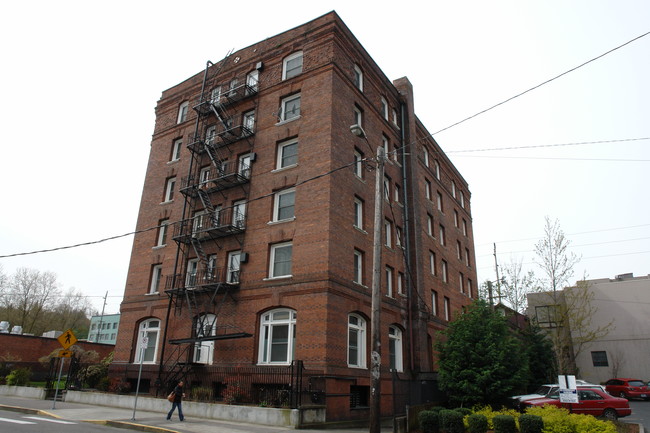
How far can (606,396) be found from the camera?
20.3 meters

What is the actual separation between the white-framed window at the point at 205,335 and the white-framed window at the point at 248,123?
10.3m

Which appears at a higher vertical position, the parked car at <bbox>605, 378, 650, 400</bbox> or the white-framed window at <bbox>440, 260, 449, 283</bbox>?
the white-framed window at <bbox>440, 260, 449, 283</bbox>

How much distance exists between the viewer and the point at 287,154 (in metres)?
23.9

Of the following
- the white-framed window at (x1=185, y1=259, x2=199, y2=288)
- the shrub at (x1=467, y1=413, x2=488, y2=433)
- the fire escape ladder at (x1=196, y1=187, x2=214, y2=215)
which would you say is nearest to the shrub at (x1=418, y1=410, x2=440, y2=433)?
the shrub at (x1=467, y1=413, x2=488, y2=433)

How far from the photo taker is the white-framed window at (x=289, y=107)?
24.7m

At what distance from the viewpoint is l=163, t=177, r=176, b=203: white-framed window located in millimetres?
28464

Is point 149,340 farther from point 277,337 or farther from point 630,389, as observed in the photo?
point 630,389

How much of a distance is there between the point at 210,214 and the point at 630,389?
34.2 meters

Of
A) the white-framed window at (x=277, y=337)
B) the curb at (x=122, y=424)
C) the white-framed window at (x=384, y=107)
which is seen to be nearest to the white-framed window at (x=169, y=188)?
the white-framed window at (x=277, y=337)

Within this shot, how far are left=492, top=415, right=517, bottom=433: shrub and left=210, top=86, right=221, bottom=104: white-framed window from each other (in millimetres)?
22582

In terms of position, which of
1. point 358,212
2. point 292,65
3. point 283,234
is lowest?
point 283,234

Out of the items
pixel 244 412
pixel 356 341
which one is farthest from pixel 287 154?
pixel 244 412

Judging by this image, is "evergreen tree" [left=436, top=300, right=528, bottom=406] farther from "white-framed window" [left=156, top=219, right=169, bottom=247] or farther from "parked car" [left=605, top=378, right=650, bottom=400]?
"parked car" [left=605, top=378, right=650, bottom=400]

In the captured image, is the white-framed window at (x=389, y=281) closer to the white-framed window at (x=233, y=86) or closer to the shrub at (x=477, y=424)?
the shrub at (x=477, y=424)
